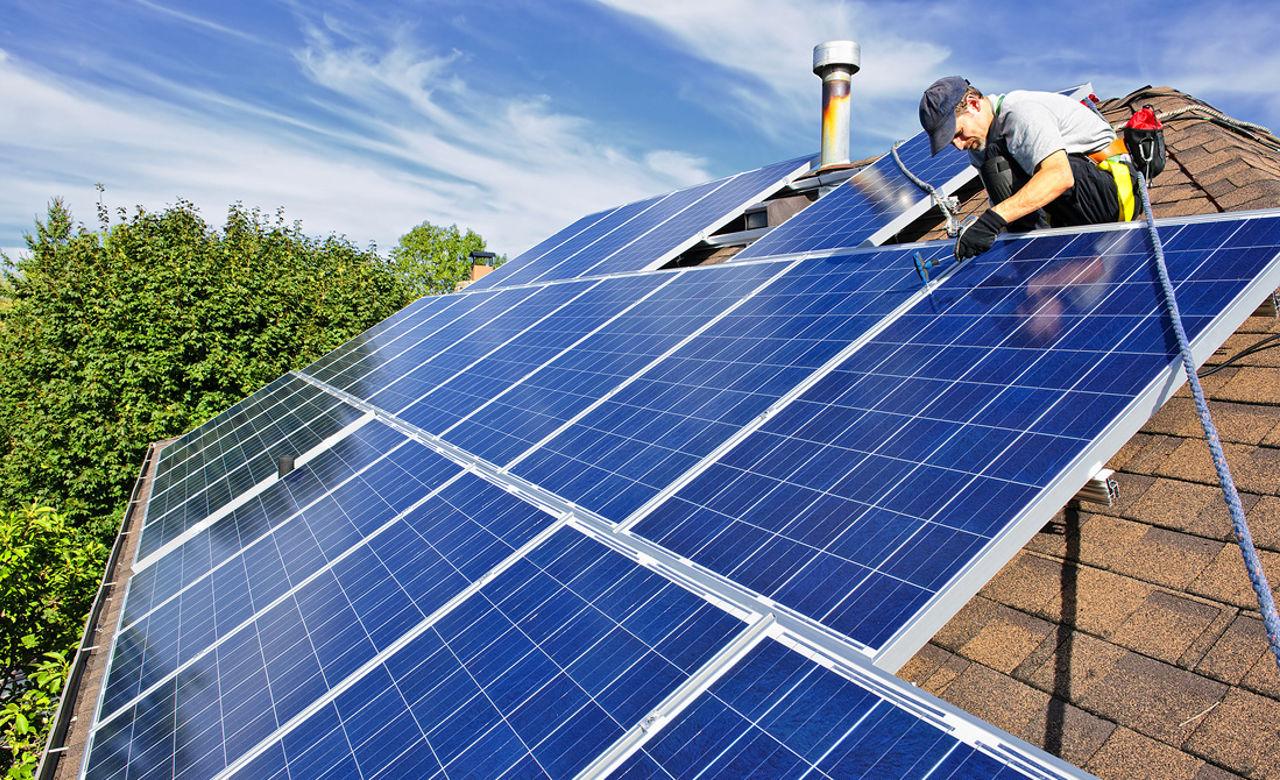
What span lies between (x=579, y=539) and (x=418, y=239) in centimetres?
8267

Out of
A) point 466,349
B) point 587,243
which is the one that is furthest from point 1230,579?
point 587,243

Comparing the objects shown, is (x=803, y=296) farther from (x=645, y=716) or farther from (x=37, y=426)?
(x=37, y=426)

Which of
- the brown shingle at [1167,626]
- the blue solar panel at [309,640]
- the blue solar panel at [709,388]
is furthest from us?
the blue solar panel at [709,388]

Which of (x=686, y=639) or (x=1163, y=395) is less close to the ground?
(x=1163, y=395)

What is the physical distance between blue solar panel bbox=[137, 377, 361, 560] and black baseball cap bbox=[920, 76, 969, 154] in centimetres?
698

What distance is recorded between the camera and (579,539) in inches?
170

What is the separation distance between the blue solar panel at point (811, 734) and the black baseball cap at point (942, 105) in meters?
4.37

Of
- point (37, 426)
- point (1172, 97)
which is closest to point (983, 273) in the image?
point (1172, 97)

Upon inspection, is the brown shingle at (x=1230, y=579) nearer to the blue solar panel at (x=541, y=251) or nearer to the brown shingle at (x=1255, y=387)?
the brown shingle at (x=1255, y=387)

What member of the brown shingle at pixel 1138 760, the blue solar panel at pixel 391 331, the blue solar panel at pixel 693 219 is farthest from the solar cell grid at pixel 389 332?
the brown shingle at pixel 1138 760

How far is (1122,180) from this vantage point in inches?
217

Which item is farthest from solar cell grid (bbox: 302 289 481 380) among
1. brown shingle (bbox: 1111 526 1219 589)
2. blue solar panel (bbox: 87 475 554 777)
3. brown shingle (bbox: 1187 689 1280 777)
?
brown shingle (bbox: 1187 689 1280 777)

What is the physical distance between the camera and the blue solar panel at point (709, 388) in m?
4.74

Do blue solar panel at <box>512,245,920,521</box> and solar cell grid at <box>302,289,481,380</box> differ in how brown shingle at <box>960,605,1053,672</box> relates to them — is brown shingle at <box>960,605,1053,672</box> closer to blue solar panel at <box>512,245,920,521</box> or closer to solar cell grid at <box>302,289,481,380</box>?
blue solar panel at <box>512,245,920,521</box>
